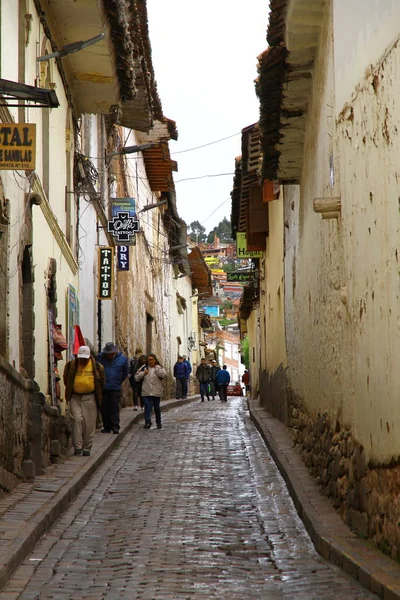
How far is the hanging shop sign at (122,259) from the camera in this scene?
2627 centimetres

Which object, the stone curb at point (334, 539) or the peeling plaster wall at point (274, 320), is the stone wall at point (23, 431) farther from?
the peeling plaster wall at point (274, 320)

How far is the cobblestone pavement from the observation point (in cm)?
713

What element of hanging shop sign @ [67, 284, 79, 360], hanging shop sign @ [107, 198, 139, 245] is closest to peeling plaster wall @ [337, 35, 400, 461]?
hanging shop sign @ [67, 284, 79, 360]

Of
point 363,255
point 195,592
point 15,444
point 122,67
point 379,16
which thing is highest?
point 122,67

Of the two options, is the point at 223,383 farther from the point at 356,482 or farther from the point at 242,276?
the point at 356,482

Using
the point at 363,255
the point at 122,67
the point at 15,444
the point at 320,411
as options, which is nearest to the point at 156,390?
the point at 122,67

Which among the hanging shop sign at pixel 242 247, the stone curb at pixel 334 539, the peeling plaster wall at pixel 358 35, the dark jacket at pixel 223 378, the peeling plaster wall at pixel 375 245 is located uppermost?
the hanging shop sign at pixel 242 247

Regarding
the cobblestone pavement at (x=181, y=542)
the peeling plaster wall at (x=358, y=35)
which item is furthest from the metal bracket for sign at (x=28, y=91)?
the cobblestone pavement at (x=181, y=542)

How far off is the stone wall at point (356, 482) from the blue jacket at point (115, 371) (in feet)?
20.6

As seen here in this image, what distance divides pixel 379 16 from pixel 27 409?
19.9 feet

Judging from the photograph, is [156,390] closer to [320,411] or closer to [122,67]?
[122,67]

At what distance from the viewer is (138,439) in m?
18.3

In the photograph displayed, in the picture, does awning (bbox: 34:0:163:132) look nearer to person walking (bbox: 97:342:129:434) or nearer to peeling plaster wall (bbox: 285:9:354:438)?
peeling plaster wall (bbox: 285:9:354:438)

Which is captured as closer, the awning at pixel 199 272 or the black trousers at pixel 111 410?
the black trousers at pixel 111 410
